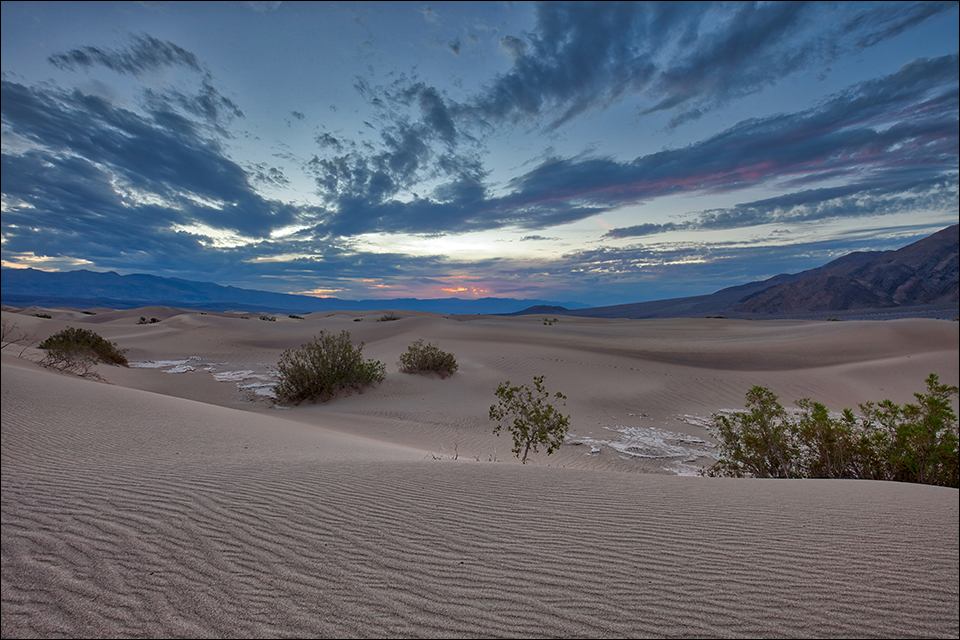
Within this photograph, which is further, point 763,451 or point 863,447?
point 763,451

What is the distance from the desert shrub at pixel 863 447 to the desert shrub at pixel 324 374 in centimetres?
1044

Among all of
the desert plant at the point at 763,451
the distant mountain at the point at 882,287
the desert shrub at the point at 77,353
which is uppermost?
the distant mountain at the point at 882,287

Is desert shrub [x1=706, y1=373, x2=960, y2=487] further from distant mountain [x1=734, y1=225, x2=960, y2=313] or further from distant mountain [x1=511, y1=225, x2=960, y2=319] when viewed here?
distant mountain [x1=734, y1=225, x2=960, y2=313]

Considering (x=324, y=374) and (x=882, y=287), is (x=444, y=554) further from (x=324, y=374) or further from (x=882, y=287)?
(x=882, y=287)

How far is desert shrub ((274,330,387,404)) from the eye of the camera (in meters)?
12.8

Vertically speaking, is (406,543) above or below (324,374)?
above

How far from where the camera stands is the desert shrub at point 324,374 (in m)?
12.8

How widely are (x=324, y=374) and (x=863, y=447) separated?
42.0 ft

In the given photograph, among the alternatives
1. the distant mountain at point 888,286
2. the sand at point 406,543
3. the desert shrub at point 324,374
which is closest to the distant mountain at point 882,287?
the distant mountain at point 888,286

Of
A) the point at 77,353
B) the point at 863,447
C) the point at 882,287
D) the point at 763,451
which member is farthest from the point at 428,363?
the point at 882,287

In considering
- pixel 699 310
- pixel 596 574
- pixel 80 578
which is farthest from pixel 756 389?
pixel 699 310

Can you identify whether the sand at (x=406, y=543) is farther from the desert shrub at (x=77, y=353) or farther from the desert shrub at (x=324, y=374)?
the desert shrub at (x=324, y=374)

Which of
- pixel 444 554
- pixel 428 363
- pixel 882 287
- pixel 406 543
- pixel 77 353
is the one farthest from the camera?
pixel 882 287

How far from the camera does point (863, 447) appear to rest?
19.7ft
